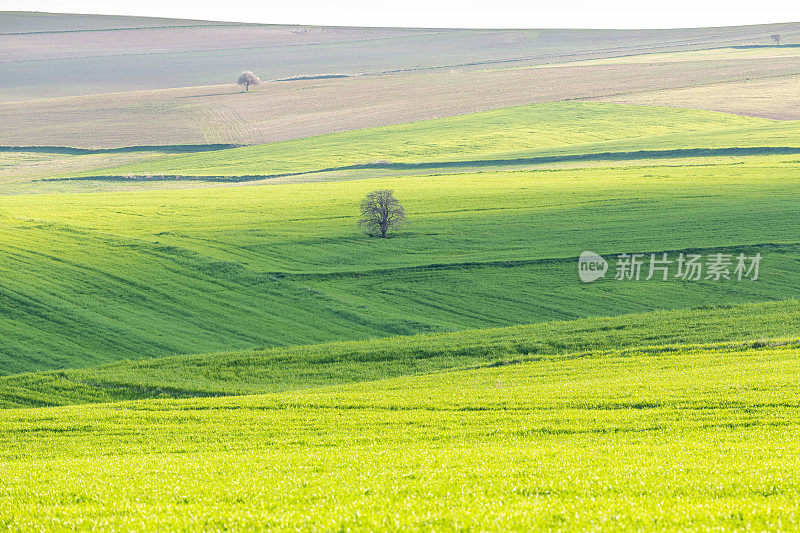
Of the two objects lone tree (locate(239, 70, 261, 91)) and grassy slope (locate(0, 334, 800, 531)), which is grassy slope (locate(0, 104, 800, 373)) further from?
lone tree (locate(239, 70, 261, 91))

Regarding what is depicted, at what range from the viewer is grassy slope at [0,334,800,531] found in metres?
10.8

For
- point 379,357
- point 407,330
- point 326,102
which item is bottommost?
point 379,357

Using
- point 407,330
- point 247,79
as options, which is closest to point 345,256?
point 407,330

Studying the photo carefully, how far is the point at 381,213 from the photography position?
59.2 m

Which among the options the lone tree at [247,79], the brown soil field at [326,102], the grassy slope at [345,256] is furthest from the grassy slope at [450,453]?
the lone tree at [247,79]

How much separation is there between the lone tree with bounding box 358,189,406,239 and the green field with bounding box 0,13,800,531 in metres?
1.21

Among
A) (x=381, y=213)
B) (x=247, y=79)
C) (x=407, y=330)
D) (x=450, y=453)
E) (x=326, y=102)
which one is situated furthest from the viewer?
(x=247, y=79)

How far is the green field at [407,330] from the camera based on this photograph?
12.5 m

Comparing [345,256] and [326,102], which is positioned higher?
[326,102]

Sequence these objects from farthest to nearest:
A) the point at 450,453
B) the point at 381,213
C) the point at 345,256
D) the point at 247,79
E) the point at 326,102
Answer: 1. the point at 247,79
2. the point at 326,102
3. the point at 381,213
4. the point at 345,256
5. the point at 450,453

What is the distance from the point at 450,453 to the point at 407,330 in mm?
24443

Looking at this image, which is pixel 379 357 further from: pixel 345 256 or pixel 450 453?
pixel 345 256

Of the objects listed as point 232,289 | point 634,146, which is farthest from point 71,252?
point 634,146

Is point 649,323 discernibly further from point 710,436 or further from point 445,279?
point 710,436
